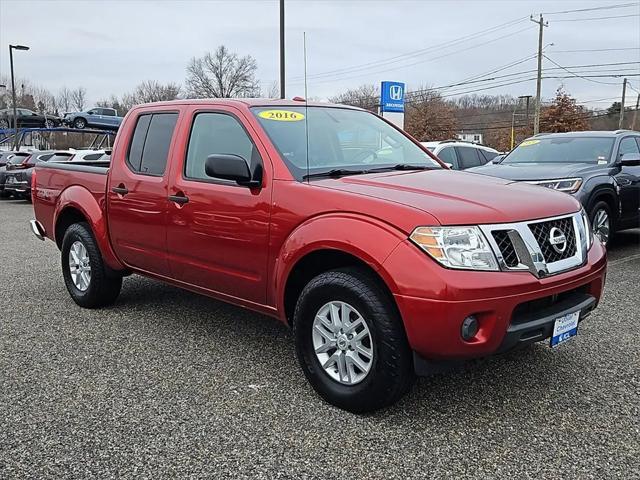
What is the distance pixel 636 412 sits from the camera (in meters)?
3.39

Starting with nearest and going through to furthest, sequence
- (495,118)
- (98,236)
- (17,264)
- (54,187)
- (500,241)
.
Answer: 1. (500,241)
2. (98,236)
3. (54,187)
4. (17,264)
5. (495,118)

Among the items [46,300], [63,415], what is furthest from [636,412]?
[46,300]

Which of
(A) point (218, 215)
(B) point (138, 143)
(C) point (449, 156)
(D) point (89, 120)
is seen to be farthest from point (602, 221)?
(D) point (89, 120)

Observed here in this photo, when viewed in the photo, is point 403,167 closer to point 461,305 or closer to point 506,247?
point 506,247

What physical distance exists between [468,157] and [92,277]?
8036mm

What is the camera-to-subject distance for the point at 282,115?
4.26 m

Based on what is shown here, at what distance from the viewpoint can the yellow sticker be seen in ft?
13.7

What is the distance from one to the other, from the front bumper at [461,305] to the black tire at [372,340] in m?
0.11

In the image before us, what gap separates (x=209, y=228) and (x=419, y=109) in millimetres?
57002

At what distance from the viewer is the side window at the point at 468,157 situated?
11352mm

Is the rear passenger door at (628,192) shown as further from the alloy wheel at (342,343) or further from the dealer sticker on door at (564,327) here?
the alloy wheel at (342,343)

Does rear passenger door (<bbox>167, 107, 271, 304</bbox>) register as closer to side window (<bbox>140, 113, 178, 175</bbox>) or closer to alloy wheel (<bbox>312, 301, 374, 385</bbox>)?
side window (<bbox>140, 113, 178, 175</bbox>)

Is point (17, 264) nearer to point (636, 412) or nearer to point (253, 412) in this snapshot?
point (253, 412)

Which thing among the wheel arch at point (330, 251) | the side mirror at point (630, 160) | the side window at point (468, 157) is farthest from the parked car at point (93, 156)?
the side mirror at point (630, 160)
